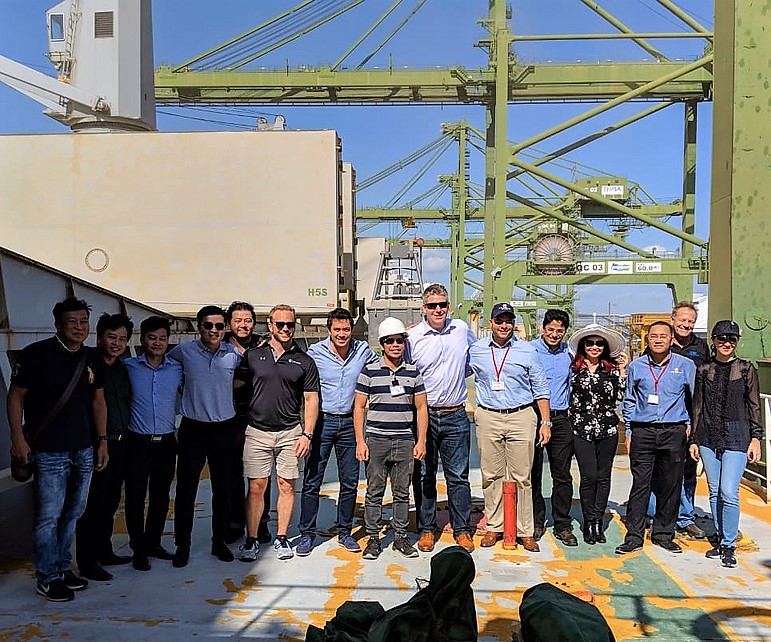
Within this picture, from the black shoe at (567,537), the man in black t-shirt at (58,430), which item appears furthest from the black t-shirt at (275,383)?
the black shoe at (567,537)

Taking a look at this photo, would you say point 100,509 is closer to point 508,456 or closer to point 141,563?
point 141,563

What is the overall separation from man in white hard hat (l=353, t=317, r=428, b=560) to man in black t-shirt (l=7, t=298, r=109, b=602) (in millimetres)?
1696

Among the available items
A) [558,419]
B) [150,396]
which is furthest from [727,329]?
[150,396]

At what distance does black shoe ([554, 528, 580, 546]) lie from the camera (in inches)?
190

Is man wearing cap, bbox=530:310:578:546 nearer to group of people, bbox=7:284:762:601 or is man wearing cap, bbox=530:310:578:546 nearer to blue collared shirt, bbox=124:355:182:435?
group of people, bbox=7:284:762:601

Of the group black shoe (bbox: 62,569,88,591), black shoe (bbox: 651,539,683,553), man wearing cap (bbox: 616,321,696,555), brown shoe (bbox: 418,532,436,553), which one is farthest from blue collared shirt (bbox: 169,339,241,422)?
black shoe (bbox: 651,539,683,553)

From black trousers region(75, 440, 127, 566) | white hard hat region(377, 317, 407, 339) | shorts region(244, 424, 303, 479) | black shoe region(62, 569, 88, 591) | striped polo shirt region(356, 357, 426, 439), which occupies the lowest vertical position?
black shoe region(62, 569, 88, 591)

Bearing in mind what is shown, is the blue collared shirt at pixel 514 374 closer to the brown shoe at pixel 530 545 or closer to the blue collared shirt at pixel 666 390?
the blue collared shirt at pixel 666 390

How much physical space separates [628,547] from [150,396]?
133 inches

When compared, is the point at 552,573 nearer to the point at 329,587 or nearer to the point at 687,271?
the point at 329,587

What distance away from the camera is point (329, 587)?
402 centimetres

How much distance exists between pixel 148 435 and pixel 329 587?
57.9 inches

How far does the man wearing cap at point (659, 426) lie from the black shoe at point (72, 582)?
3438 millimetres

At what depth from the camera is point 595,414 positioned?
4824mm
